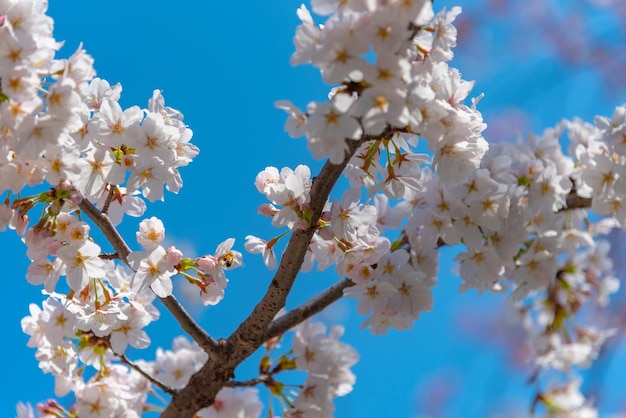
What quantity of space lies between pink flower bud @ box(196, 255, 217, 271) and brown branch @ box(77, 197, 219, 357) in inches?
7.1

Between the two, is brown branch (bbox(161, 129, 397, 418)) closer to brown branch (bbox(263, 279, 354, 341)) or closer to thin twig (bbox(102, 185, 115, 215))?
brown branch (bbox(263, 279, 354, 341))

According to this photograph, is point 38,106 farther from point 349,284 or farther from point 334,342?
point 334,342

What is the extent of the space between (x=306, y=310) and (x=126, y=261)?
605 mm

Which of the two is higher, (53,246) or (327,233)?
(327,233)

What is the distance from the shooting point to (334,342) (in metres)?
2.15

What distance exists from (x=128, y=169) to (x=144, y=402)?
1.05 m

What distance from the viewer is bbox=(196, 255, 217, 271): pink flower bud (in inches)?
66.7

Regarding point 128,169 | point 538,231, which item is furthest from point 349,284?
point 128,169

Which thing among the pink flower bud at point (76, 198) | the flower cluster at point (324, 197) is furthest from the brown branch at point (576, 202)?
the pink flower bud at point (76, 198)

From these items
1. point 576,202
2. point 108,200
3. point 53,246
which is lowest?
point 53,246

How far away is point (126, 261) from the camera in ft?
5.64

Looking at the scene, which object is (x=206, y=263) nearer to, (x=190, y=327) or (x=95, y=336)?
(x=190, y=327)

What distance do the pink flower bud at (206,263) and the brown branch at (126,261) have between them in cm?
18

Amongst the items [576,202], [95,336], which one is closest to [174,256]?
[95,336]
